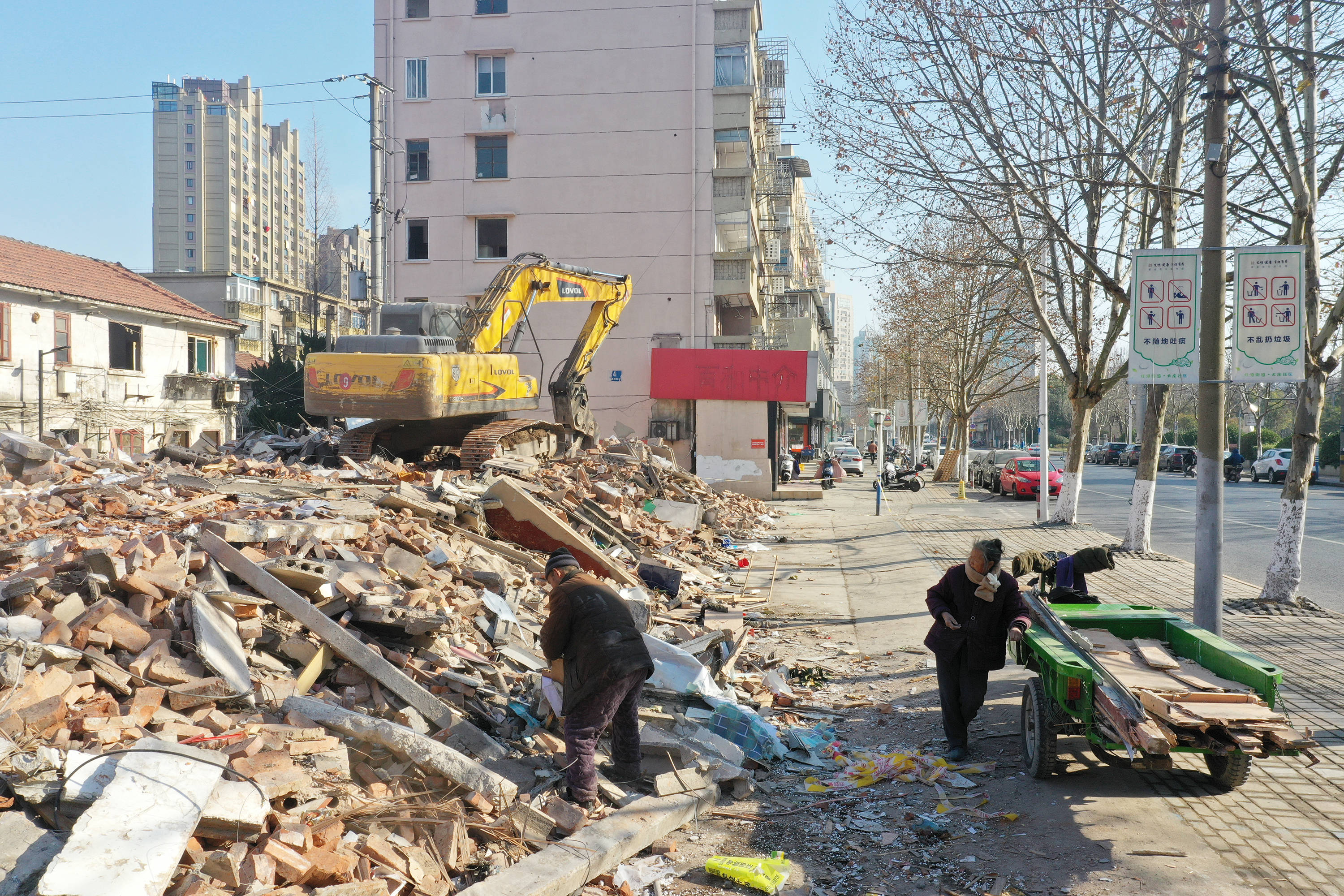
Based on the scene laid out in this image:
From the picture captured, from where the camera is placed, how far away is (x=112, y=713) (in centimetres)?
493

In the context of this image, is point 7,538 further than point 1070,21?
No

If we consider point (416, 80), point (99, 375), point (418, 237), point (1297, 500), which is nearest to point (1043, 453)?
point (1297, 500)

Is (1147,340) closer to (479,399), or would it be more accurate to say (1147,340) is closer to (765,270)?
(479,399)

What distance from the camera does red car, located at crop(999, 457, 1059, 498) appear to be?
99.2 ft

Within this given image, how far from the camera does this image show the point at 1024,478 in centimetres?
3070

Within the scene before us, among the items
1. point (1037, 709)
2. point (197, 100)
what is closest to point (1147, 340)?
point (1037, 709)

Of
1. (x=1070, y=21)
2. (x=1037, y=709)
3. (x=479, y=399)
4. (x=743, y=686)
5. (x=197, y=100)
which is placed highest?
(x=197, y=100)

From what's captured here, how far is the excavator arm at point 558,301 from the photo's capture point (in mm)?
17625

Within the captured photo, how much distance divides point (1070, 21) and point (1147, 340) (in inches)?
299

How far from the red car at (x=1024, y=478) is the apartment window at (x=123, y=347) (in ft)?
101

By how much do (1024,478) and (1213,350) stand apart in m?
24.2

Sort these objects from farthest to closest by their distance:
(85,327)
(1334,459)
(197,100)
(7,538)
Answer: (197,100) → (1334,459) → (85,327) → (7,538)

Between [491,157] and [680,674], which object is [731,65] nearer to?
[491,157]

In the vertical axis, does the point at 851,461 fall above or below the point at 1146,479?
below
